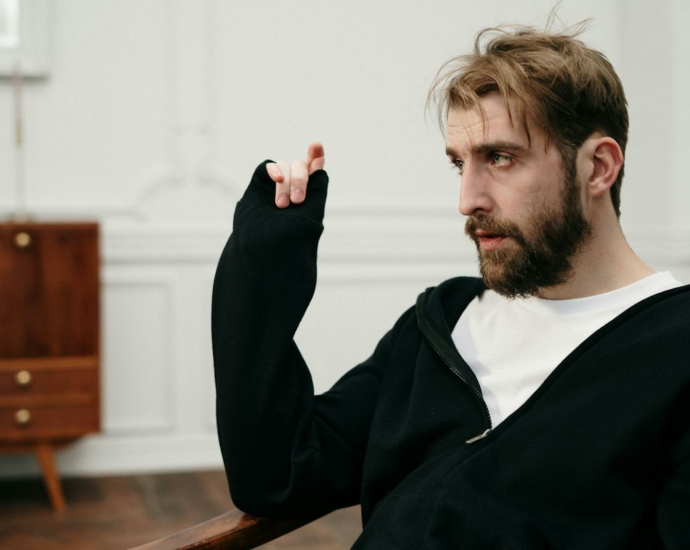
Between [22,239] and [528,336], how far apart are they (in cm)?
224

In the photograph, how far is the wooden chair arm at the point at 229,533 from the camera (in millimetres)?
1215


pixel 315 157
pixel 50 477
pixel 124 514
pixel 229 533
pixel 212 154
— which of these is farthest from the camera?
pixel 212 154

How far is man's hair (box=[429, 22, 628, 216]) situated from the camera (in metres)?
1.28

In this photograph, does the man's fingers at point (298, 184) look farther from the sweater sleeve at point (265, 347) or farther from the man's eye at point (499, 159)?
the man's eye at point (499, 159)

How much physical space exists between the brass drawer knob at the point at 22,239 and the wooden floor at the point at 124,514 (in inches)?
36.4

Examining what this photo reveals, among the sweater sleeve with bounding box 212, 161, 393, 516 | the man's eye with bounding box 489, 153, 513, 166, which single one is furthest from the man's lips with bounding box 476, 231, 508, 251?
the sweater sleeve with bounding box 212, 161, 393, 516

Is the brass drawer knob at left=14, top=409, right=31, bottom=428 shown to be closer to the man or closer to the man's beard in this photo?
the man

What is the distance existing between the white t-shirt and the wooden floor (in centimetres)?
161

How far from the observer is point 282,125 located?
3.71m

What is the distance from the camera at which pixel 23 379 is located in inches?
123

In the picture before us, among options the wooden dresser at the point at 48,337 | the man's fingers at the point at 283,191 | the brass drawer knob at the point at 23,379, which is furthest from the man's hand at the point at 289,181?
the brass drawer knob at the point at 23,379

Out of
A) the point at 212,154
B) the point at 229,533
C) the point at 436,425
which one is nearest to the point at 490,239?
the point at 436,425

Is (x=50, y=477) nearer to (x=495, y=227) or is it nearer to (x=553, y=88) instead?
(x=495, y=227)

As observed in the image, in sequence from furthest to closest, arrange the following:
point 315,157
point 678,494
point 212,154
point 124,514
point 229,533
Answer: point 212,154
point 124,514
point 315,157
point 229,533
point 678,494
